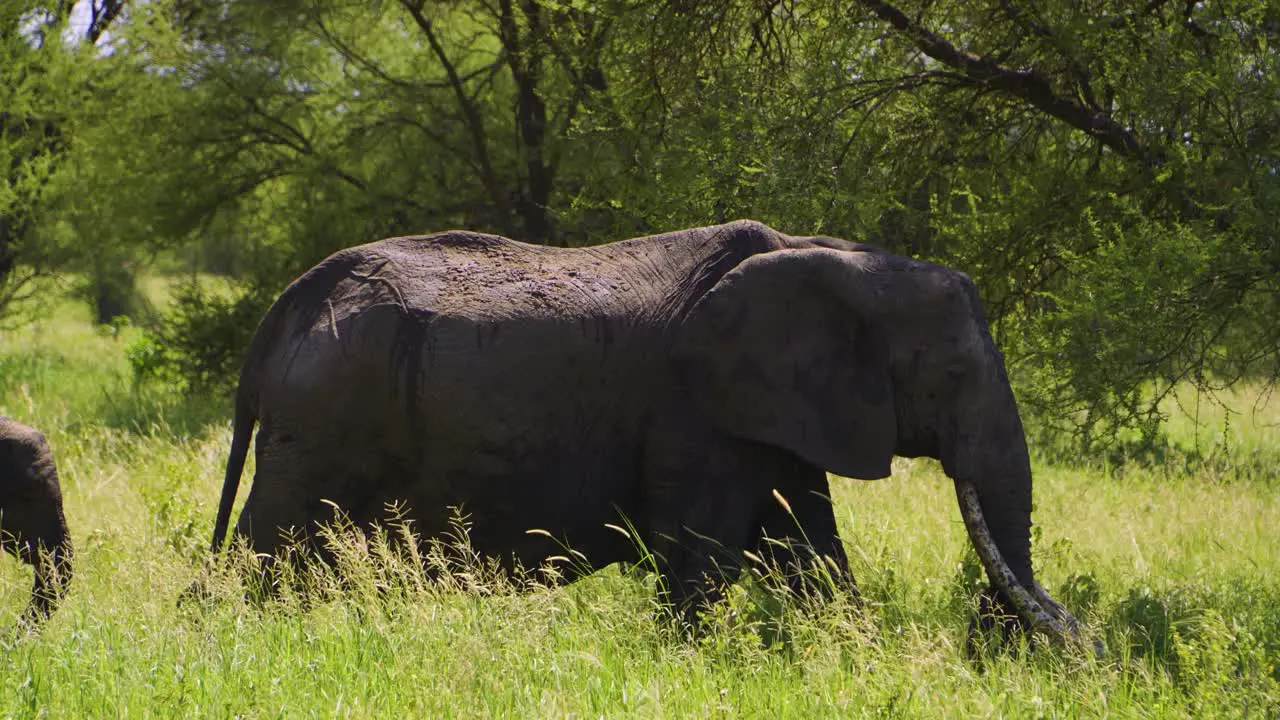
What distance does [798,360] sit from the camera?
5.94m

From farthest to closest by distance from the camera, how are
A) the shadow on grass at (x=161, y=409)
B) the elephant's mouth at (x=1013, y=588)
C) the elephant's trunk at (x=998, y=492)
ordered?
the shadow on grass at (x=161, y=409), the elephant's trunk at (x=998, y=492), the elephant's mouth at (x=1013, y=588)

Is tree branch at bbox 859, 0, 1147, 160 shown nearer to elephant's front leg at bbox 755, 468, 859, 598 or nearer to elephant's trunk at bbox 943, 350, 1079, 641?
elephant's trunk at bbox 943, 350, 1079, 641

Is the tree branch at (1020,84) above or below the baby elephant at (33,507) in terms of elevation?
above

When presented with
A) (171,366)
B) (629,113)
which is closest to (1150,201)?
(629,113)

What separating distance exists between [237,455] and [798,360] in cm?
245

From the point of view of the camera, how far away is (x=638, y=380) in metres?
5.92

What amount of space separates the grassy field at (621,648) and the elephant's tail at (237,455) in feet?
0.76

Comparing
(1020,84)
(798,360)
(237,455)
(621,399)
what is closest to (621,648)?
(621,399)

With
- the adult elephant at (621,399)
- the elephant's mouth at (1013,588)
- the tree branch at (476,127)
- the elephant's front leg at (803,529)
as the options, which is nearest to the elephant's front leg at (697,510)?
the adult elephant at (621,399)

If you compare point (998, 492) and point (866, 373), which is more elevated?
point (866, 373)

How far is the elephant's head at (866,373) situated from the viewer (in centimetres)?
575

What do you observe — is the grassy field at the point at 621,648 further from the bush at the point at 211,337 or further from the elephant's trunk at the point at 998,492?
the bush at the point at 211,337

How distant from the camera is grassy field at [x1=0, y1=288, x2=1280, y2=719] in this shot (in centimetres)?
466

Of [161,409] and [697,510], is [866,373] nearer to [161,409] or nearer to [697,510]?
[697,510]
